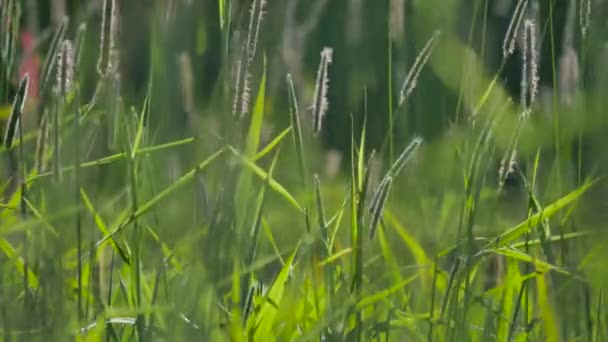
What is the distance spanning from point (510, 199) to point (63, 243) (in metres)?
1.04

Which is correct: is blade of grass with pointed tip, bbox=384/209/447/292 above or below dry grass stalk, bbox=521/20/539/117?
below

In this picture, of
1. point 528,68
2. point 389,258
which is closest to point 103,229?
point 389,258

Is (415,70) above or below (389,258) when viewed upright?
above

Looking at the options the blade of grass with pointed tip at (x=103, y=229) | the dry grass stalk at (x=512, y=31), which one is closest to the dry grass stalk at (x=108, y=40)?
the blade of grass with pointed tip at (x=103, y=229)

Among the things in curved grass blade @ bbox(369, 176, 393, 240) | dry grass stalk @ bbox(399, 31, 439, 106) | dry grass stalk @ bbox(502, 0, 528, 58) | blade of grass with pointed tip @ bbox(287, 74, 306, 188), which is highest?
dry grass stalk @ bbox(502, 0, 528, 58)

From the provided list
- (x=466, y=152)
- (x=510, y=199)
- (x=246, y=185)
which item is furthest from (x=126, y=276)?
(x=510, y=199)

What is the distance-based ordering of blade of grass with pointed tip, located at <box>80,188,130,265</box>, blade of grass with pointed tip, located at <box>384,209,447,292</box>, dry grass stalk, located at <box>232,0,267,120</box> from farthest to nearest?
blade of grass with pointed tip, located at <box>384,209,447,292</box>, blade of grass with pointed tip, located at <box>80,188,130,265</box>, dry grass stalk, located at <box>232,0,267,120</box>

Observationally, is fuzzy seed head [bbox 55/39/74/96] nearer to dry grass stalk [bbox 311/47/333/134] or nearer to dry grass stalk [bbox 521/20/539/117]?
dry grass stalk [bbox 311/47/333/134]

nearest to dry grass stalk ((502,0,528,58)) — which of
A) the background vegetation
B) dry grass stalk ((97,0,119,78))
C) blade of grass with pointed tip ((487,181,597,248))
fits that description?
the background vegetation

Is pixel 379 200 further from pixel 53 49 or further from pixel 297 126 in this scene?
pixel 53 49

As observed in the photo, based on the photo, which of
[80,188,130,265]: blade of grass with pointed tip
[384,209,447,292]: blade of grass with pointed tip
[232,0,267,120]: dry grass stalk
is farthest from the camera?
[384,209,447,292]: blade of grass with pointed tip

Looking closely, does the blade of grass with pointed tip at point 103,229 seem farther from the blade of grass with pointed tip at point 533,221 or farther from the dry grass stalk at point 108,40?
the blade of grass with pointed tip at point 533,221

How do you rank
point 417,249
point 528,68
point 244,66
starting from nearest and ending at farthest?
point 244,66 < point 528,68 < point 417,249

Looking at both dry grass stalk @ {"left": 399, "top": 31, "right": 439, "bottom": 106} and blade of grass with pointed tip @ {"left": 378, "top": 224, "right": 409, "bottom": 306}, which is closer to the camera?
dry grass stalk @ {"left": 399, "top": 31, "right": 439, "bottom": 106}
